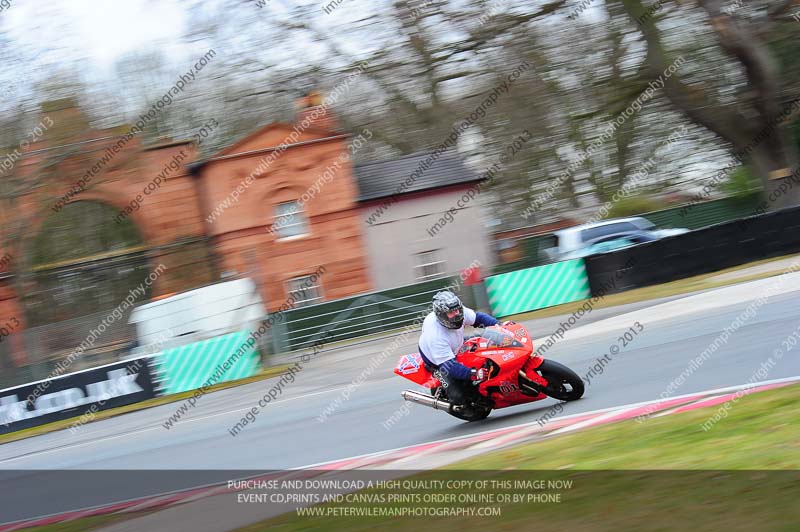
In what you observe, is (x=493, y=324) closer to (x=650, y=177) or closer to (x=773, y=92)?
(x=773, y=92)

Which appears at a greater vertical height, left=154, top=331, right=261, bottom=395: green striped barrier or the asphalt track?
the asphalt track

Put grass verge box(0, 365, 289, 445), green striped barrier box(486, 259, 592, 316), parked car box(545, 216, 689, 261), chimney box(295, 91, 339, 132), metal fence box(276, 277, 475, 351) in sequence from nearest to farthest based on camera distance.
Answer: grass verge box(0, 365, 289, 445)
green striped barrier box(486, 259, 592, 316)
metal fence box(276, 277, 475, 351)
parked car box(545, 216, 689, 261)
chimney box(295, 91, 339, 132)

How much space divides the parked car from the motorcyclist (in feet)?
63.0

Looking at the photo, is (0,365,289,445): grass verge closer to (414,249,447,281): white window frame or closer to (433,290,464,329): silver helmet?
(414,249,447,281): white window frame

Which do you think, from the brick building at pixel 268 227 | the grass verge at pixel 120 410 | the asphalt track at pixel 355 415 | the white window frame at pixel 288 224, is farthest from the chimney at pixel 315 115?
the asphalt track at pixel 355 415

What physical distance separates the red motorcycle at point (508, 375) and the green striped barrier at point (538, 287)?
47.8ft

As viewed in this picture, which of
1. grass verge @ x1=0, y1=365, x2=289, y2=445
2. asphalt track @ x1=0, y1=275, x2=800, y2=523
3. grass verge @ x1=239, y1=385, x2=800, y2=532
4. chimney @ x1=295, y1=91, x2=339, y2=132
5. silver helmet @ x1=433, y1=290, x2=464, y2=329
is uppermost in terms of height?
chimney @ x1=295, y1=91, x2=339, y2=132

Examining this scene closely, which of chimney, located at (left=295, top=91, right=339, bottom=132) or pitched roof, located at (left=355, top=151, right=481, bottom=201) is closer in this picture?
chimney, located at (left=295, top=91, right=339, bottom=132)

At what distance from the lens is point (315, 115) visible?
32438mm

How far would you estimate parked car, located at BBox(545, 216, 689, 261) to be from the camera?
29.3 m

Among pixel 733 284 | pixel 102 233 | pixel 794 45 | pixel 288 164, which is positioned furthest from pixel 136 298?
pixel 794 45

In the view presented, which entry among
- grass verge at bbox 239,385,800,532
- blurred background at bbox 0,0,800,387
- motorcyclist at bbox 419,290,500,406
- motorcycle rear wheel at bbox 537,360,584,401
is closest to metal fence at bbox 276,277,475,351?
blurred background at bbox 0,0,800,387

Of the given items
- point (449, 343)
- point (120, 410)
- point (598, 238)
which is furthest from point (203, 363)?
point (449, 343)

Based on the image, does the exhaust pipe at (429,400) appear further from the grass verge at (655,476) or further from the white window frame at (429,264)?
the white window frame at (429,264)
